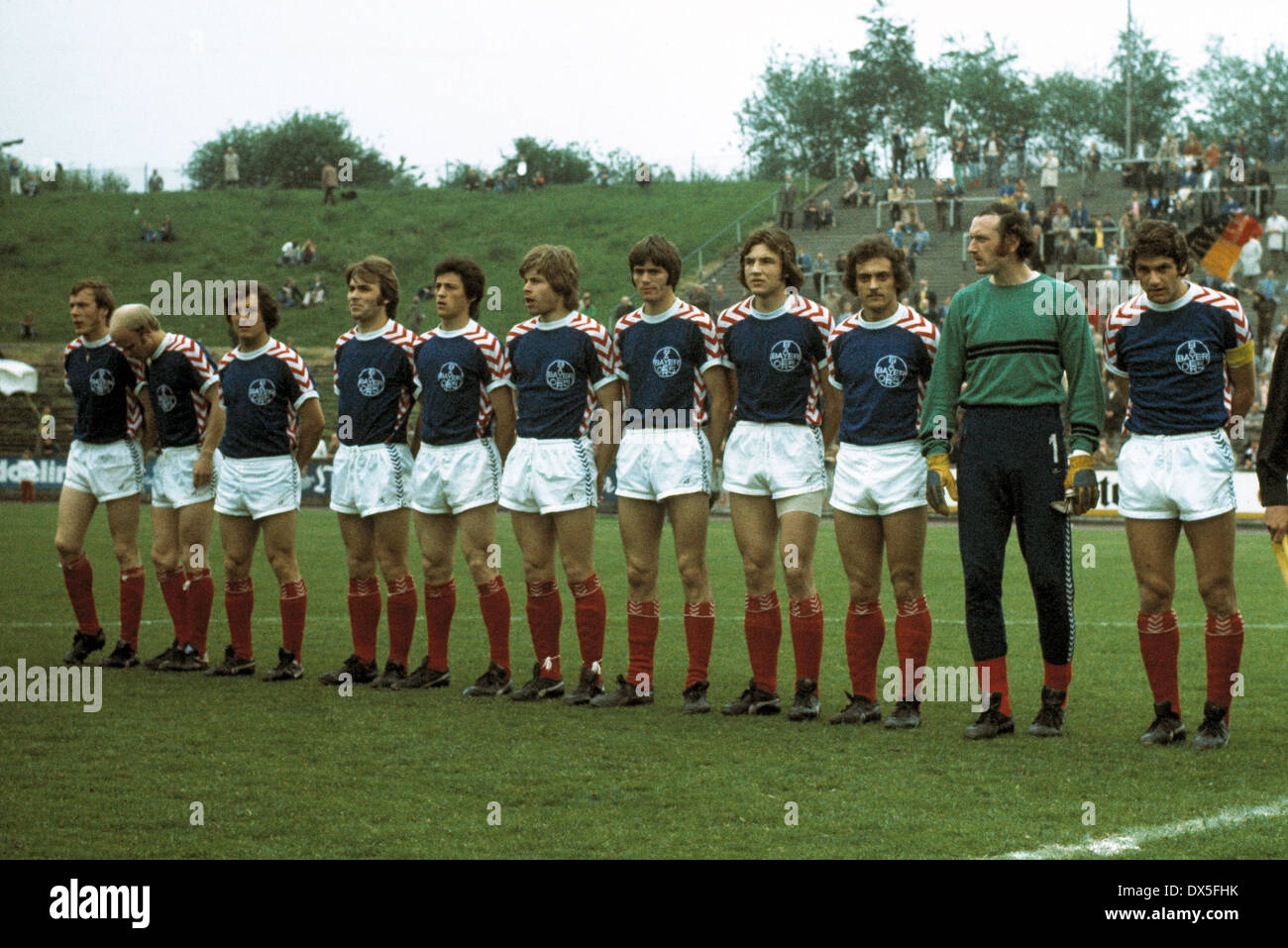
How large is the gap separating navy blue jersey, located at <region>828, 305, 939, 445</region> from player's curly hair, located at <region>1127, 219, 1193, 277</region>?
1.11 metres

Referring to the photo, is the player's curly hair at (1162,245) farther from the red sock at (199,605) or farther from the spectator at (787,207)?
the spectator at (787,207)

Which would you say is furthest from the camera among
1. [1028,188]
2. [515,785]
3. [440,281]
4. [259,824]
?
[1028,188]

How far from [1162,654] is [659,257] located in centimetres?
319

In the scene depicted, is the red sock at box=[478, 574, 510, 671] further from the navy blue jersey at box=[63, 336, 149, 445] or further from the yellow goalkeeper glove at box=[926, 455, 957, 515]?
the navy blue jersey at box=[63, 336, 149, 445]

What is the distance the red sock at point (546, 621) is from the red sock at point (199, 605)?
89.7 inches

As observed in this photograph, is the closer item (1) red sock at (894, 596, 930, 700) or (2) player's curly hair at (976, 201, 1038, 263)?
(2) player's curly hair at (976, 201, 1038, 263)

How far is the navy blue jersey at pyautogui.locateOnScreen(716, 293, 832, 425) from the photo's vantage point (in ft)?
26.3

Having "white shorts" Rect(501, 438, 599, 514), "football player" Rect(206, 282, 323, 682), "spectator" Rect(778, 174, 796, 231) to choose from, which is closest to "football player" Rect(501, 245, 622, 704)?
"white shorts" Rect(501, 438, 599, 514)

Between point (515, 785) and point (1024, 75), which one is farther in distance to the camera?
point (1024, 75)

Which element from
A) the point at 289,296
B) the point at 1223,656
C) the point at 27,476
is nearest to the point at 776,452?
the point at 1223,656

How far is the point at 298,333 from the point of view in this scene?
148ft
